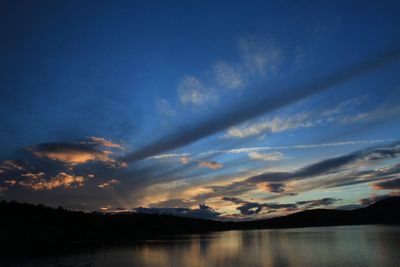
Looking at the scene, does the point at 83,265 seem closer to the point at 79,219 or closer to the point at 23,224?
the point at 23,224

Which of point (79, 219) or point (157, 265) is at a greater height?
point (79, 219)

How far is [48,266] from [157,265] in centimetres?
1696

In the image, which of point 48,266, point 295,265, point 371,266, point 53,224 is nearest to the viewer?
point 371,266

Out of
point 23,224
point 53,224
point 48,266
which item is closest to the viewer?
point 48,266

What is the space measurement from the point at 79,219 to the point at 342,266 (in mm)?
171206

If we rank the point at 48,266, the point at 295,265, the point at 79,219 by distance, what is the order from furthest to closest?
the point at 79,219
the point at 48,266
the point at 295,265

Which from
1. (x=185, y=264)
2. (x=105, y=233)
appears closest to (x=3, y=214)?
(x=105, y=233)

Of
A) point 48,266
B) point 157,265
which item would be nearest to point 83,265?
point 48,266

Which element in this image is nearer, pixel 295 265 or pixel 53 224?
pixel 295 265

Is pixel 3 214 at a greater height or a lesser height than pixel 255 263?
greater

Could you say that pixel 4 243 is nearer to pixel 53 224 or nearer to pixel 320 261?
pixel 53 224

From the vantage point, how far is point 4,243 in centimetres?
10594

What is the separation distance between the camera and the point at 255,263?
53.1 meters

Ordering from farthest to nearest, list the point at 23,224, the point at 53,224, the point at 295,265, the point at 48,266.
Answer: the point at 53,224 → the point at 23,224 → the point at 48,266 → the point at 295,265
